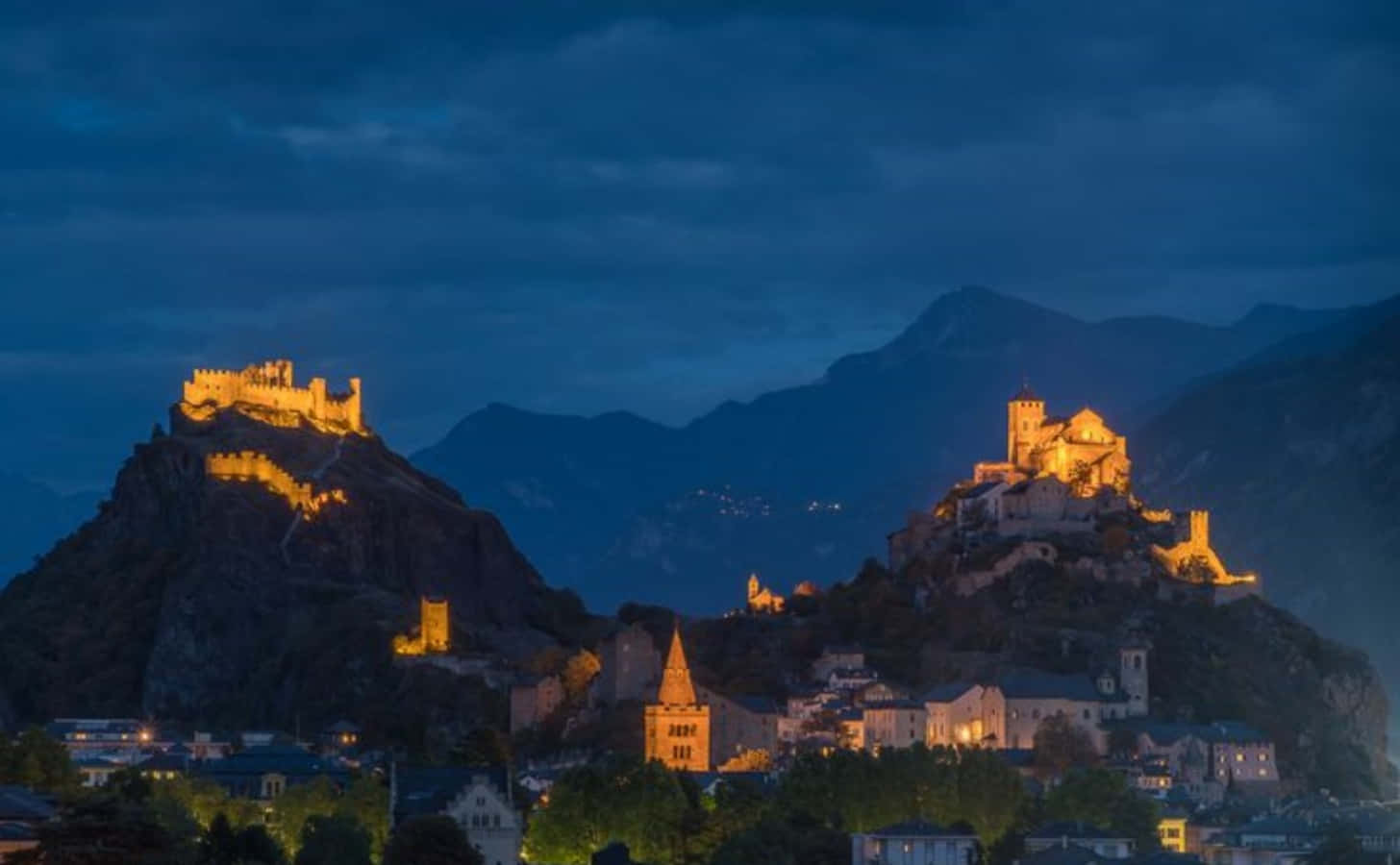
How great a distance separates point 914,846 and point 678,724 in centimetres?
3892

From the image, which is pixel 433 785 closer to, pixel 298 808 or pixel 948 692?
pixel 298 808

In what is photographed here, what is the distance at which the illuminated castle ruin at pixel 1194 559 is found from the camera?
181 meters

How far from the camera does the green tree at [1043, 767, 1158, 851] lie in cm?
12506

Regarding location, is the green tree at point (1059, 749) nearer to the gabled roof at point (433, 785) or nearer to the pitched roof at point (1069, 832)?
the pitched roof at point (1069, 832)

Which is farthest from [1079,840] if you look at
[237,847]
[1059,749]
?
[237,847]

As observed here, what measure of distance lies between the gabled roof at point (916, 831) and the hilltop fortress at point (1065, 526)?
2196 inches

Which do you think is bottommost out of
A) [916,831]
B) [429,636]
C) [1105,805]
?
[916,831]

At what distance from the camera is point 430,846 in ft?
357

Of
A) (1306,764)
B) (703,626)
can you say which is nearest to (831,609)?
(703,626)

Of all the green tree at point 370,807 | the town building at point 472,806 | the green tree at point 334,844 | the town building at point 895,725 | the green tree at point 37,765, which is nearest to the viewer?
the green tree at point 334,844

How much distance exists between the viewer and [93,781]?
14512 cm

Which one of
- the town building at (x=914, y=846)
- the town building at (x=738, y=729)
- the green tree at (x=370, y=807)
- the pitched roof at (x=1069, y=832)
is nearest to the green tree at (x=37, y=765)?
the green tree at (x=370, y=807)

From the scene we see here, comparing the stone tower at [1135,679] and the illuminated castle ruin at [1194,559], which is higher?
the illuminated castle ruin at [1194,559]

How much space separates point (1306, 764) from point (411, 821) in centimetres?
6154
